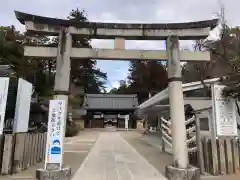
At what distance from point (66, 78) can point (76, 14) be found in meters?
32.6

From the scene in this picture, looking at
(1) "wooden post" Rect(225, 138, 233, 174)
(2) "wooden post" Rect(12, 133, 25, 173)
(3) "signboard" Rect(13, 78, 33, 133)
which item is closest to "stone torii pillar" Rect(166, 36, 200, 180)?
(1) "wooden post" Rect(225, 138, 233, 174)

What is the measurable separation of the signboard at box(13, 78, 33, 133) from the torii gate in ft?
6.37

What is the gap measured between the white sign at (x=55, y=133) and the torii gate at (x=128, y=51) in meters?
0.29

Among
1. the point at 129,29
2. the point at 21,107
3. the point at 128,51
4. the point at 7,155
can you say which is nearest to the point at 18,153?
the point at 7,155

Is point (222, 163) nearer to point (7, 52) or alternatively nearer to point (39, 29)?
point (39, 29)

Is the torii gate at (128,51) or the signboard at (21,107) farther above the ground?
the torii gate at (128,51)

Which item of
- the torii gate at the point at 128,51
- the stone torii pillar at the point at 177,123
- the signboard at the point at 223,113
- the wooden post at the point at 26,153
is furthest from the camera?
the wooden post at the point at 26,153

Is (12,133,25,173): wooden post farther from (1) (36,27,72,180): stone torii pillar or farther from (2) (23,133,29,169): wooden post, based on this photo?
(1) (36,27,72,180): stone torii pillar

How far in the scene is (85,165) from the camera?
9547 mm

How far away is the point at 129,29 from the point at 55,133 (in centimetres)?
373

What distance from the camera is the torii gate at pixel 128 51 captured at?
7590 mm

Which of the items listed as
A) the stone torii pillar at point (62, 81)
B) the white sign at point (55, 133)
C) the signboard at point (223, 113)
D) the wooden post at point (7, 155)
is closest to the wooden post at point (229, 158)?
the signboard at point (223, 113)

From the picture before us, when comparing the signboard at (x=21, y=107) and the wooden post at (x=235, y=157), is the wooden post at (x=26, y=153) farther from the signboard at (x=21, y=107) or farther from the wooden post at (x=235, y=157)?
the wooden post at (x=235, y=157)

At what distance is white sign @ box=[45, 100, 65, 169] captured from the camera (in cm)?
724
